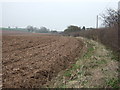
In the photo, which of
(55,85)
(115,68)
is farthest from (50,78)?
(115,68)

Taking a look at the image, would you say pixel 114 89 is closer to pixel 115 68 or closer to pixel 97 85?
pixel 97 85

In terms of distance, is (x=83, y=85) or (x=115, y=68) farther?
(x=115, y=68)

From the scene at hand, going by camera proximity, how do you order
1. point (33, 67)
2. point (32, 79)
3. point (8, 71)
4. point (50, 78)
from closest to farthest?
point (32, 79)
point (50, 78)
point (8, 71)
point (33, 67)

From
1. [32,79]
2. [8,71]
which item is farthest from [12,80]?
[8,71]

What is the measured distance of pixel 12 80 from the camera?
6613mm

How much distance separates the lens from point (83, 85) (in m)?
6.11

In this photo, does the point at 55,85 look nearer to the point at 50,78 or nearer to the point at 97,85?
the point at 50,78

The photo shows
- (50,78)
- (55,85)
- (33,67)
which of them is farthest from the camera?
(33,67)

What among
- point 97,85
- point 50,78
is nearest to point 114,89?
point 97,85

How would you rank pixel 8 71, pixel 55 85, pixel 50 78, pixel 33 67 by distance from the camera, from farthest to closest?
1. pixel 33 67
2. pixel 8 71
3. pixel 50 78
4. pixel 55 85

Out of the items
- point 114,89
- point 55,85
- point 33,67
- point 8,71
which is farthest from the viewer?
point 33,67

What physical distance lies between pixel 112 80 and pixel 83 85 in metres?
1.19

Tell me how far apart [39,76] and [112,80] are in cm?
270

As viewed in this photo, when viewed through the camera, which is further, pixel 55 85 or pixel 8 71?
pixel 8 71
